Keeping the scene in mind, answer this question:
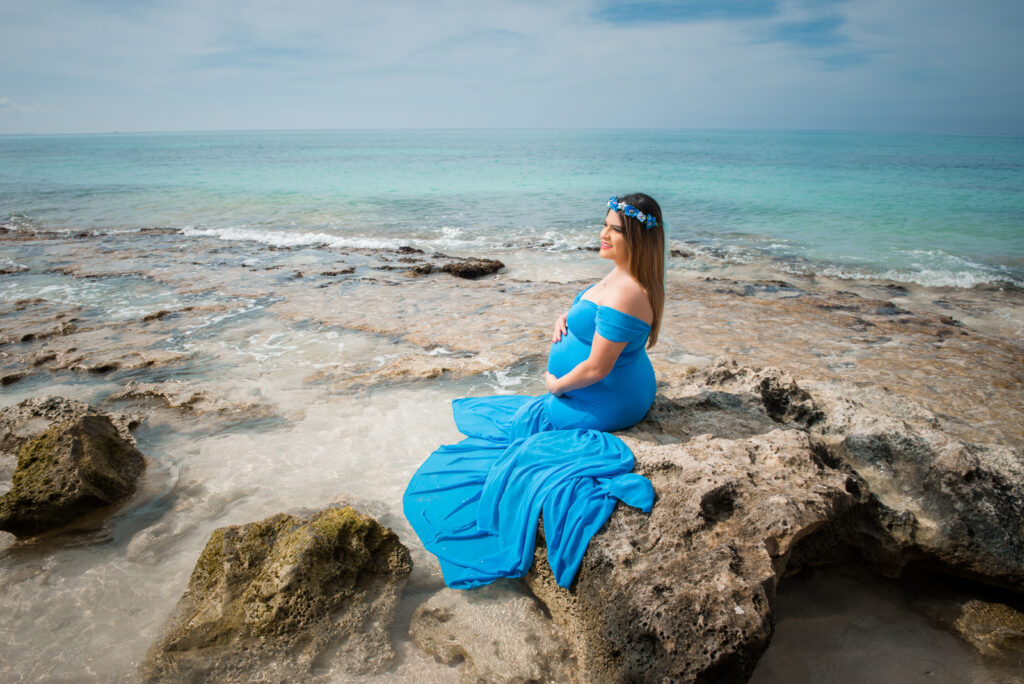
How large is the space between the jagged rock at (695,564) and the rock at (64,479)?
310cm

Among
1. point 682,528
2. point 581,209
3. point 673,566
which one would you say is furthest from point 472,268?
point 581,209

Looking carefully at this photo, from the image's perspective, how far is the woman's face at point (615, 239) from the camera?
3.47m

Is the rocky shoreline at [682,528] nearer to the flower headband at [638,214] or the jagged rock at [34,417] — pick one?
the jagged rock at [34,417]

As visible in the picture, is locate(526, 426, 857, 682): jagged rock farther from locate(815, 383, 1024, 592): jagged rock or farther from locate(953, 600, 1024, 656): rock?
locate(953, 600, 1024, 656): rock

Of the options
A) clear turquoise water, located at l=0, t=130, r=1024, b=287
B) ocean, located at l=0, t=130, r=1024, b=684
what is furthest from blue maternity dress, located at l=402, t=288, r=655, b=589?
clear turquoise water, located at l=0, t=130, r=1024, b=287

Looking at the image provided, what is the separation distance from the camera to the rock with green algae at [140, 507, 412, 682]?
2.77 meters

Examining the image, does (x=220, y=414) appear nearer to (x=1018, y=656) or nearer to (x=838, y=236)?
(x=1018, y=656)

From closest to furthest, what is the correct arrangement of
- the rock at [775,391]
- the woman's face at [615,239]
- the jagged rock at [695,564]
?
the jagged rock at [695,564], the woman's face at [615,239], the rock at [775,391]

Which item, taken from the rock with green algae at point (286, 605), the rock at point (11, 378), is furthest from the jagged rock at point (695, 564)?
the rock at point (11, 378)

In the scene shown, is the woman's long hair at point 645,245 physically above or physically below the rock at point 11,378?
above

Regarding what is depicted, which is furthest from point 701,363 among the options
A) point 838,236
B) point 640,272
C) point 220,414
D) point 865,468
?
point 838,236

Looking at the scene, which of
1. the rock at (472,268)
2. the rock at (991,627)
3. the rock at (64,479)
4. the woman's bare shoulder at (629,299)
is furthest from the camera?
the rock at (472,268)

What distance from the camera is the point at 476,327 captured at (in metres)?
7.93

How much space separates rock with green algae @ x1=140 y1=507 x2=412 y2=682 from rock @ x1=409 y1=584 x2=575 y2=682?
0.80 ft
